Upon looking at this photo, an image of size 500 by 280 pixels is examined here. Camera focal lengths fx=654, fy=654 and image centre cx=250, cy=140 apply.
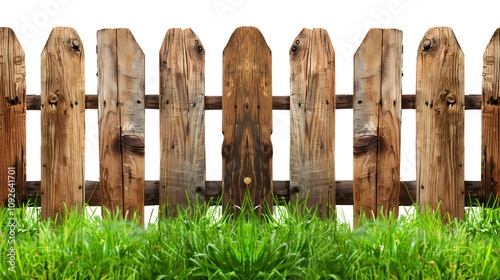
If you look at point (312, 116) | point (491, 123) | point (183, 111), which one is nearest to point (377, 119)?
point (312, 116)

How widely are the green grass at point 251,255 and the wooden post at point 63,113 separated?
0.77m

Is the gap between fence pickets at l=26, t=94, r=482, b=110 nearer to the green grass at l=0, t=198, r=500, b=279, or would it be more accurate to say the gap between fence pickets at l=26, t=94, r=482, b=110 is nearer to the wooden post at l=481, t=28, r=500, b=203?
the wooden post at l=481, t=28, r=500, b=203

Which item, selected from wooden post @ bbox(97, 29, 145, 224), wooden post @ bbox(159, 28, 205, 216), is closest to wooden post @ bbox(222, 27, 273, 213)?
wooden post @ bbox(159, 28, 205, 216)

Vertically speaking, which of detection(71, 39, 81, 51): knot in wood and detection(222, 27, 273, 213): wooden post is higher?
detection(71, 39, 81, 51): knot in wood

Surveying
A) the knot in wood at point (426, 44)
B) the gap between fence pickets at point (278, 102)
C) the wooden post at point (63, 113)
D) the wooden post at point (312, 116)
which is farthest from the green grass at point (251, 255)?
the knot in wood at point (426, 44)

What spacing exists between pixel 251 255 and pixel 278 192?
1397 millimetres

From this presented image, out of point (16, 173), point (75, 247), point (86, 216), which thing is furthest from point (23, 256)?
point (16, 173)

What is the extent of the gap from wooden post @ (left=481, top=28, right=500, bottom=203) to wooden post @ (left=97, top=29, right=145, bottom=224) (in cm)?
254

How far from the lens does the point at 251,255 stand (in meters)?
3.39

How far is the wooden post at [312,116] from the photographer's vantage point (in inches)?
185

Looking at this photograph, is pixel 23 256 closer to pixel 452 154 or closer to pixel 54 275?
pixel 54 275

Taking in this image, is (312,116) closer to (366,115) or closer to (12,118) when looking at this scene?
(366,115)

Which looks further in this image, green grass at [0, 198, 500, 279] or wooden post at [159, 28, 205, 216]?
wooden post at [159, 28, 205, 216]

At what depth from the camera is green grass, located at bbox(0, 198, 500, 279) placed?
11.1 feet
